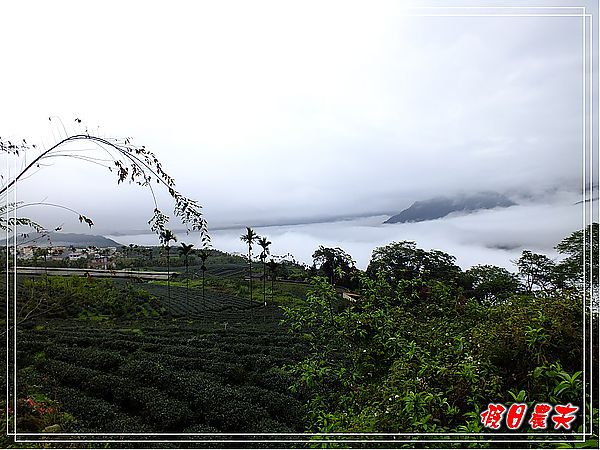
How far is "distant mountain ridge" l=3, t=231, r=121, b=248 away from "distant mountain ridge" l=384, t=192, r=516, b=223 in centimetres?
153

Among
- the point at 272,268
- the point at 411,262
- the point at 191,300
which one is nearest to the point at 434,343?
the point at 411,262

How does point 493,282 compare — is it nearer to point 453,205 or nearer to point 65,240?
point 453,205

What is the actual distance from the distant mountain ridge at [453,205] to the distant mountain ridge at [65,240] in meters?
1.53

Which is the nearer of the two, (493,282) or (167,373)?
(167,373)

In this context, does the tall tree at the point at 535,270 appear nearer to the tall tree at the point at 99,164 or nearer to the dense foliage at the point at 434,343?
the dense foliage at the point at 434,343

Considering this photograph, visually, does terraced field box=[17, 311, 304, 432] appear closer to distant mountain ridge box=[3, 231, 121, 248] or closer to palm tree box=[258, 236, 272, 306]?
palm tree box=[258, 236, 272, 306]

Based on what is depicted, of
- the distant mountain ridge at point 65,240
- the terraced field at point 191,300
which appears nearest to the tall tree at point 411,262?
the terraced field at point 191,300

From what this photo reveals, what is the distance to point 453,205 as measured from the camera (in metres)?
2.21

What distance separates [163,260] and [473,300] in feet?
5.38

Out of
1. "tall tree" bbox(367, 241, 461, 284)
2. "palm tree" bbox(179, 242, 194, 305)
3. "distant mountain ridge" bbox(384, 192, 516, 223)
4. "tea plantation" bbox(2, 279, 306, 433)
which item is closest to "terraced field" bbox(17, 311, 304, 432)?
"tea plantation" bbox(2, 279, 306, 433)

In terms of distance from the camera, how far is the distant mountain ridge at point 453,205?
2209 millimetres

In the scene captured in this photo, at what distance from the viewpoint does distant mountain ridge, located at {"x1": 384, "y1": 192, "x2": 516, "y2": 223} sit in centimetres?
221

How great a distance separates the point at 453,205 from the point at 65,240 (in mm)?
1968

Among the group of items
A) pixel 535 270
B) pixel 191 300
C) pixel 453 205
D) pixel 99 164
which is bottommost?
pixel 191 300
